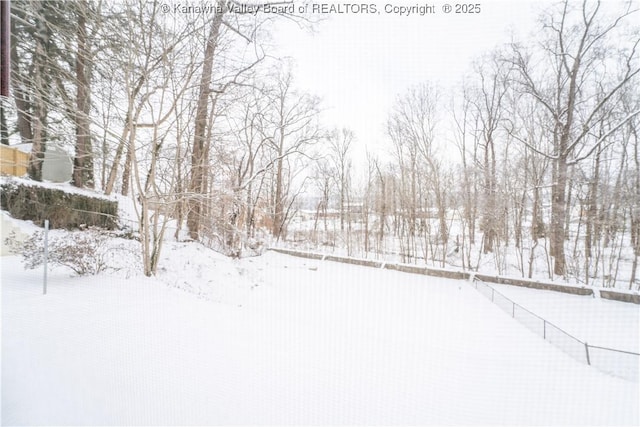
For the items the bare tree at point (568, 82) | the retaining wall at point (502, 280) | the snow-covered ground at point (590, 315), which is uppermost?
the bare tree at point (568, 82)

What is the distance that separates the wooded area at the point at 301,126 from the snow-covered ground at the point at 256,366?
1089mm

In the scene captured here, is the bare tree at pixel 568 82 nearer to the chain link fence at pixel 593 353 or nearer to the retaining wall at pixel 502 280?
the retaining wall at pixel 502 280

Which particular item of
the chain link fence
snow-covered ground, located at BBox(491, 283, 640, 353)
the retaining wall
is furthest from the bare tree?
the chain link fence

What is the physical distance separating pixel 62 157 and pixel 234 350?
2433 millimetres

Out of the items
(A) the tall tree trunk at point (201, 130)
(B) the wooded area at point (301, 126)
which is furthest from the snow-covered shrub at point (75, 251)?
(A) the tall tree trunk at point (201, 130)

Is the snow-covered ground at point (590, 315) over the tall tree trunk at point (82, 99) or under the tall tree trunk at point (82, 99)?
under

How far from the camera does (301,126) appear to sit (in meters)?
6.62

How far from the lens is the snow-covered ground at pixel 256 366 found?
970mm

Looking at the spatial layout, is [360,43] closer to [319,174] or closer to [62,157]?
[62,157]

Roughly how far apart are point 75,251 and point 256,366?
2037 millimetres

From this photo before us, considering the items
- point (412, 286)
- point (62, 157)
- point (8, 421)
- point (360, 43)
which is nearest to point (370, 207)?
point (412, 286)

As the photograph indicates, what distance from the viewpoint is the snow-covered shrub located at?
1843mm

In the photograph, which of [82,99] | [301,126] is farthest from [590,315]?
[301,126]

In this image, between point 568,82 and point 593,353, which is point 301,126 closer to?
point 568,82
